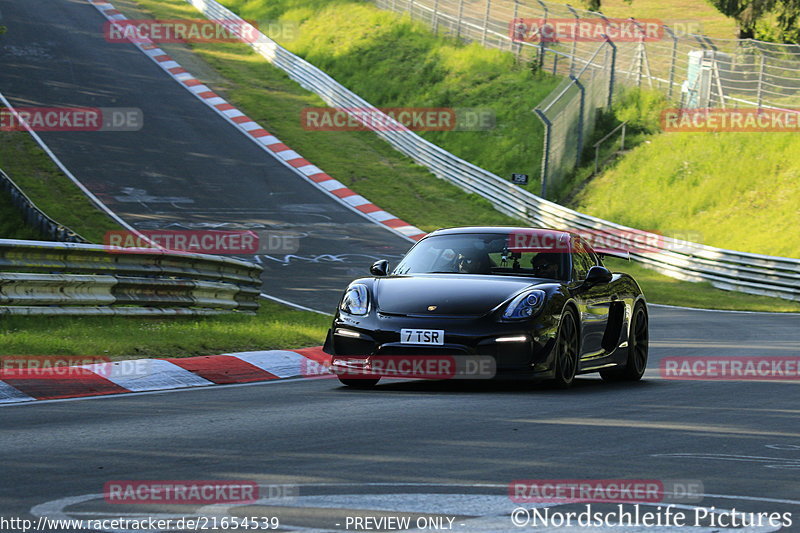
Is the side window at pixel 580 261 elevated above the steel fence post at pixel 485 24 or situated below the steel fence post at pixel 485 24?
below

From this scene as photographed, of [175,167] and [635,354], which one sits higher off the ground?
[635,354]

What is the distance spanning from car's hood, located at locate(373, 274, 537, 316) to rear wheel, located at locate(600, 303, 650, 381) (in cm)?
166

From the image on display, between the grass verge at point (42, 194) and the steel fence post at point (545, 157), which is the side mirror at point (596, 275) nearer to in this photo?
the grass verge at point (42, 194)

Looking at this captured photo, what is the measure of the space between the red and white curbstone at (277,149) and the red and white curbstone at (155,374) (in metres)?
17.0

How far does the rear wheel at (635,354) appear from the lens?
11.1 m

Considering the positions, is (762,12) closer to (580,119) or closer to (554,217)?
(580,119)

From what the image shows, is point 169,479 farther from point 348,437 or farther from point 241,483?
point 348,437

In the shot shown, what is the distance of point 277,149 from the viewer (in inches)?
1400

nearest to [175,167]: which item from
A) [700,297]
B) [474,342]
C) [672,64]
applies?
[700,297]

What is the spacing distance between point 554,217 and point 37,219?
13576 mm

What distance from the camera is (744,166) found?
3162 centimetres

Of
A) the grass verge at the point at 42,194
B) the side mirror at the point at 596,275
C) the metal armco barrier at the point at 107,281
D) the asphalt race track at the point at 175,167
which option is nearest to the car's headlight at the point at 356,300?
the side mirror at the point at 596,275

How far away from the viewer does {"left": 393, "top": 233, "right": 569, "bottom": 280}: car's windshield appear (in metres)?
10.3

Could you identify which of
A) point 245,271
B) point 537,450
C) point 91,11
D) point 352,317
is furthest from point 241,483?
point 91,11
